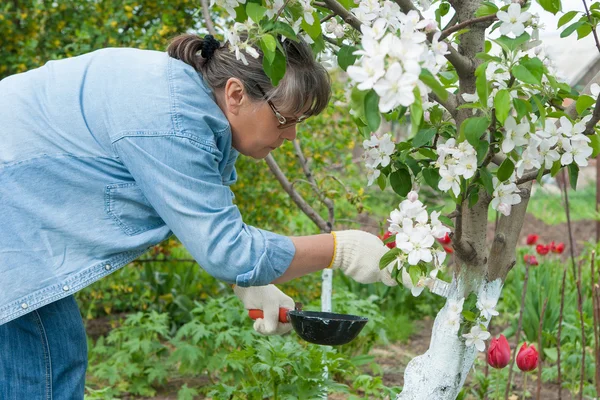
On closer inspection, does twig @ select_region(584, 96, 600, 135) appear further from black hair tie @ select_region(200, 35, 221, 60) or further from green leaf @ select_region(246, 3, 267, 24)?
black hair tie @ select_region(200, 35, 221, 60)

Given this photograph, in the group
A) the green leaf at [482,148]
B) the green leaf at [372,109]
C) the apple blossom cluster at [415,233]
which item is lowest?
the apple blossom cluster at [415,233]

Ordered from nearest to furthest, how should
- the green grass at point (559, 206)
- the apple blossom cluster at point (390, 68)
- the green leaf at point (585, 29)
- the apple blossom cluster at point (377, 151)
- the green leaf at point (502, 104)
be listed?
the apple blossom cluster at point (390, 68) → the green leaf at point (502, 104) → the green leaf at point (585, 29) → the apple blossom cluster at point (377, 151) → the green grass at point (559, 206)

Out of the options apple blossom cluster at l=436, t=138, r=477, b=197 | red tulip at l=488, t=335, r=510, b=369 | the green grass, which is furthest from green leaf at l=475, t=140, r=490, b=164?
the green grass

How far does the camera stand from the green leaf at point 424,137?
1668 millimetres

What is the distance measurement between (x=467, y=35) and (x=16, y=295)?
120 cm

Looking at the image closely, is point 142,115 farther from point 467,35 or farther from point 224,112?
point 467,35

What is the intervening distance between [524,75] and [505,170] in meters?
0.29

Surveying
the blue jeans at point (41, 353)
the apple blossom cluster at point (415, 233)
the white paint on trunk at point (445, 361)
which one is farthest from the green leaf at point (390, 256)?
the blue jeans at point (41, 353)

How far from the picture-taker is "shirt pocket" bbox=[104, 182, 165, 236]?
5.82 feet

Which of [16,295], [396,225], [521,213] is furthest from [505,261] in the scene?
[16,295]

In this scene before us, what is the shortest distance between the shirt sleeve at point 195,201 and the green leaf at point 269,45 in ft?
1.10

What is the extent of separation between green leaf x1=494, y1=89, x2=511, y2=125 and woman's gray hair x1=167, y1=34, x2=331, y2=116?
51 centimetres

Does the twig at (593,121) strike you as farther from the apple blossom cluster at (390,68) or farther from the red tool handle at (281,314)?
the red tool handle at (281,314)

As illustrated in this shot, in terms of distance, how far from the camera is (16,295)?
1.79 metres
